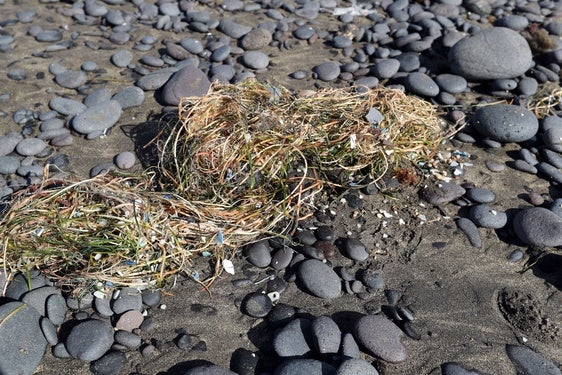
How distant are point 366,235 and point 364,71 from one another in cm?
219

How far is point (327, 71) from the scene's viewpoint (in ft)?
17.7

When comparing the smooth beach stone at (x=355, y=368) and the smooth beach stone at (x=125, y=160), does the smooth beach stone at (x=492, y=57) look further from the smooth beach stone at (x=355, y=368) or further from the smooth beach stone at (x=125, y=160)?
the smooth beach stone at (x=355, y=368)

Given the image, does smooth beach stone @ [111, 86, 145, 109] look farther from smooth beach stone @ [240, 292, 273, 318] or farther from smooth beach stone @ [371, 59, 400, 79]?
smooth beach stone @ [240, 292, 273, 318]

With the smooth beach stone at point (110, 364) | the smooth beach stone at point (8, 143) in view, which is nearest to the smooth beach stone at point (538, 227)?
the smooth beach stone at point (110, 364)

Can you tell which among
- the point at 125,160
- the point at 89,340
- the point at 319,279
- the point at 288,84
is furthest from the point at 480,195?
the point at 89,340

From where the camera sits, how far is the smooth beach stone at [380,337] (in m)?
3.04

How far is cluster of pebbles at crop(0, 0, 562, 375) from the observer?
10.2 ft

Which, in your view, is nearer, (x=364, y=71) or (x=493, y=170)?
(x=493, y=170)

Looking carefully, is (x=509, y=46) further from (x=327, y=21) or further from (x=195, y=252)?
(x=195, y=252)

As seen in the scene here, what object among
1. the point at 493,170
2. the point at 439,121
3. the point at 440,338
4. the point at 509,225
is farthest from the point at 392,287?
the point at 439,121

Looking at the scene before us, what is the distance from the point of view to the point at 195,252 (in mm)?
3650

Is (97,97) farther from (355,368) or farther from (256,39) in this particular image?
(355,368)

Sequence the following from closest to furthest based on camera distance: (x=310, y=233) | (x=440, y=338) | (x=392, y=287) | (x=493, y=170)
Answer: (x=440, y=338) < (x=392, y=287) < (x=310, y=233) < (x=493, y=170)

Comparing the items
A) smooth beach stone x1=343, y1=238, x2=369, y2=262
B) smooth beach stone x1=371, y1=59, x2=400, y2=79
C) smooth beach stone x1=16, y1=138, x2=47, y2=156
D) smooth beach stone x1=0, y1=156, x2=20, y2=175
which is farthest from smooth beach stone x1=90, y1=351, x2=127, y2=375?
smooth beach stone x1=371, y1=59, x2=400, y2=79
